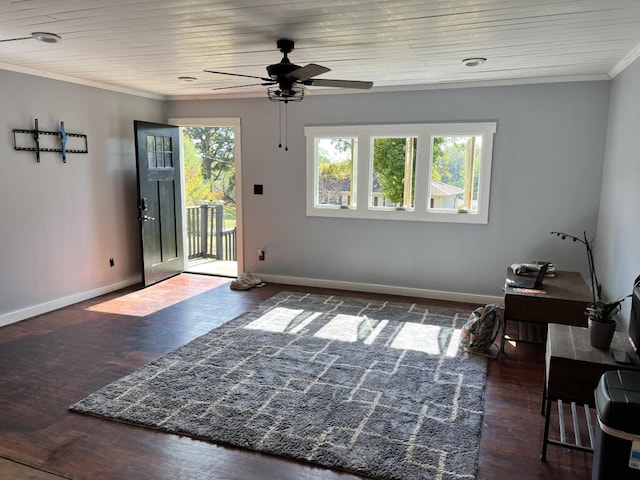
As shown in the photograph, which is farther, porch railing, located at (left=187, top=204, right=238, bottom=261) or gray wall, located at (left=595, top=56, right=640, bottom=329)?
porch railing, located at (left=187, top=204, right=238, bottom=261)

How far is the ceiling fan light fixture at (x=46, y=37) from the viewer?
315 centimetres

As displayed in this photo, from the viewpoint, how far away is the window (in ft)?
16.3

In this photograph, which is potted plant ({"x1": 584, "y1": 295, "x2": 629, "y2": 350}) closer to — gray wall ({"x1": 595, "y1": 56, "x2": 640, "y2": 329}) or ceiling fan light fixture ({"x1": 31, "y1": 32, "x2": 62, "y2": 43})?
gray wall ({"x1": 595, "y1": 56, "x2": 640, "y2": 329})

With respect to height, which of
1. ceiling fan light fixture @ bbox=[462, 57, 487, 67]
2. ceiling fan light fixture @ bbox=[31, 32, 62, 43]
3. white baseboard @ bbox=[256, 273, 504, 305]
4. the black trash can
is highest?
ceiling fan light fixture @ bbox=[462, 57, 487, 67]

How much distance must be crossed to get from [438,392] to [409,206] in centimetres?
267

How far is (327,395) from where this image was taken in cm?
299

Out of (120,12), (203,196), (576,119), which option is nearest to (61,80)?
(120,12)

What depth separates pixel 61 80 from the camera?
15.4 ft

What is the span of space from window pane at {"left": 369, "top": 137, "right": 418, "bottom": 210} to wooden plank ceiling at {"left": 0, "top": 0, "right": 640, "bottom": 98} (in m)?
0.78

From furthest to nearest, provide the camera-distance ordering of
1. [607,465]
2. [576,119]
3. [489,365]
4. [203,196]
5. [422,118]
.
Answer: [203,196] < [422,118] < [576,119] < [489,365] < [607,465]

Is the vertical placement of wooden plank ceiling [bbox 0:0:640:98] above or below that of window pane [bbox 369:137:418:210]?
above

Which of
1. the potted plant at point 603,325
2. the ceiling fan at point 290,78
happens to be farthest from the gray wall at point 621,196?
the ceiling fan at point 290,78

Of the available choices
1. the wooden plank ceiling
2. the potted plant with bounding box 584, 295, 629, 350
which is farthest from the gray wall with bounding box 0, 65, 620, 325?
the potted plant with bounding box 584, 295, 629, 350

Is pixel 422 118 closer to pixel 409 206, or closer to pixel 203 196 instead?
pixel 409 206
